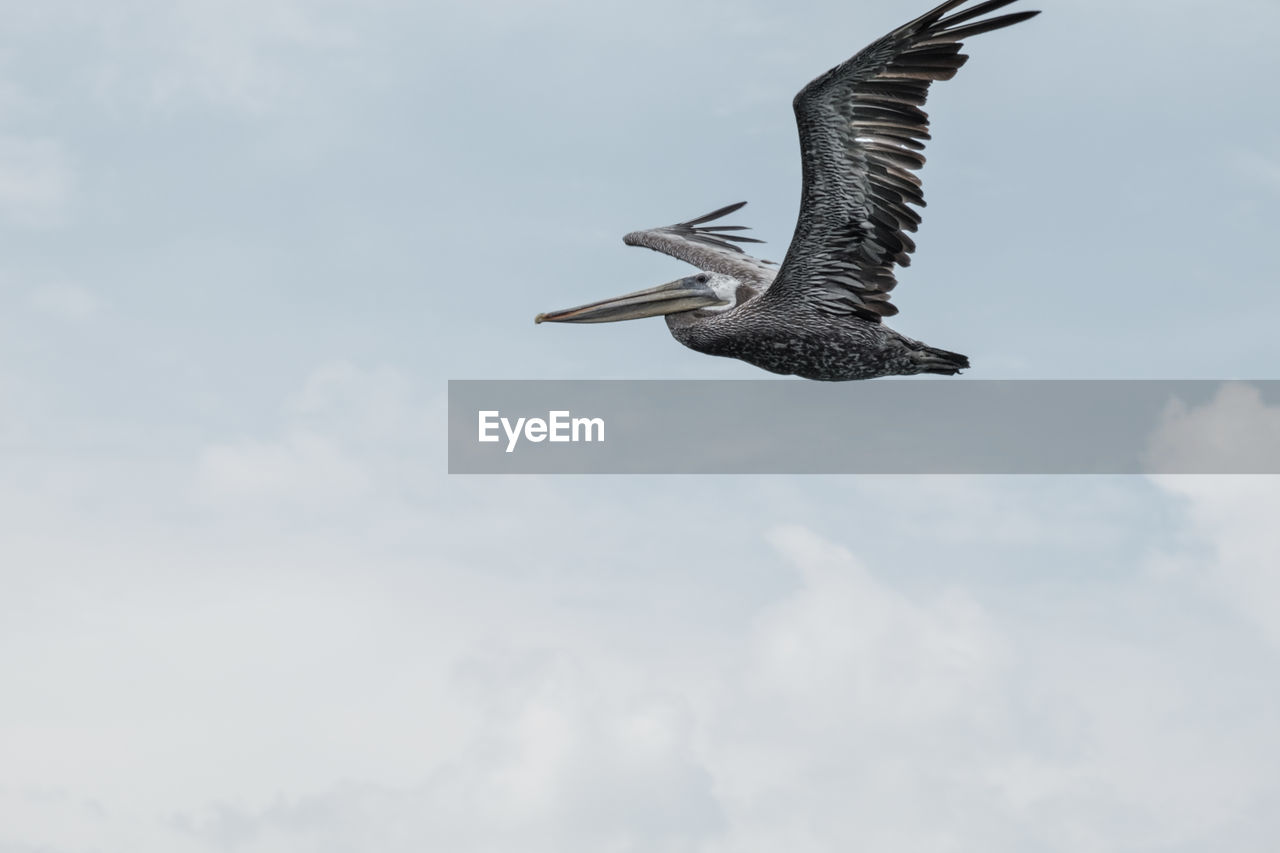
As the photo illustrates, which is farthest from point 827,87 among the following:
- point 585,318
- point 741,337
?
point 585,318

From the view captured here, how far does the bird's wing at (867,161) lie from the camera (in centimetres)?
1376

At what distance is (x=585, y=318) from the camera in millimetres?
17359

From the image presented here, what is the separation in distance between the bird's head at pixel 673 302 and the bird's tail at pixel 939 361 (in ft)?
7.27

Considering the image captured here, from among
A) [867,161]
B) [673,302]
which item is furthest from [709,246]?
[867,161]

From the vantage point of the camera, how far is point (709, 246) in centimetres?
2025

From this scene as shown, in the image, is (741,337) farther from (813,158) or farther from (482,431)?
(482,431)

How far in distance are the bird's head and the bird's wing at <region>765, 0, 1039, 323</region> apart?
1498 mm

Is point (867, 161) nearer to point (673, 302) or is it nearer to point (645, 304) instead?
point (673, 302)

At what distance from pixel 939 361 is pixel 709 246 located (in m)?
5.02

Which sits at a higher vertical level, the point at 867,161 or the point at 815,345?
the point at 867,161

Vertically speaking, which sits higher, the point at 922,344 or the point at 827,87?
the point at 827,87

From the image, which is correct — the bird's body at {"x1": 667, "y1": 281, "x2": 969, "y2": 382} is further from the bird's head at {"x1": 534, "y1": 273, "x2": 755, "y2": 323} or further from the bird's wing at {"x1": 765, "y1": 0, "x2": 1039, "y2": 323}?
the bird's head at {"x1": 534, "y1": 273, "x2": 755, "y2": 323}

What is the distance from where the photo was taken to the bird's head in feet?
56.2

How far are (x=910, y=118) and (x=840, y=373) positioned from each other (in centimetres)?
305
